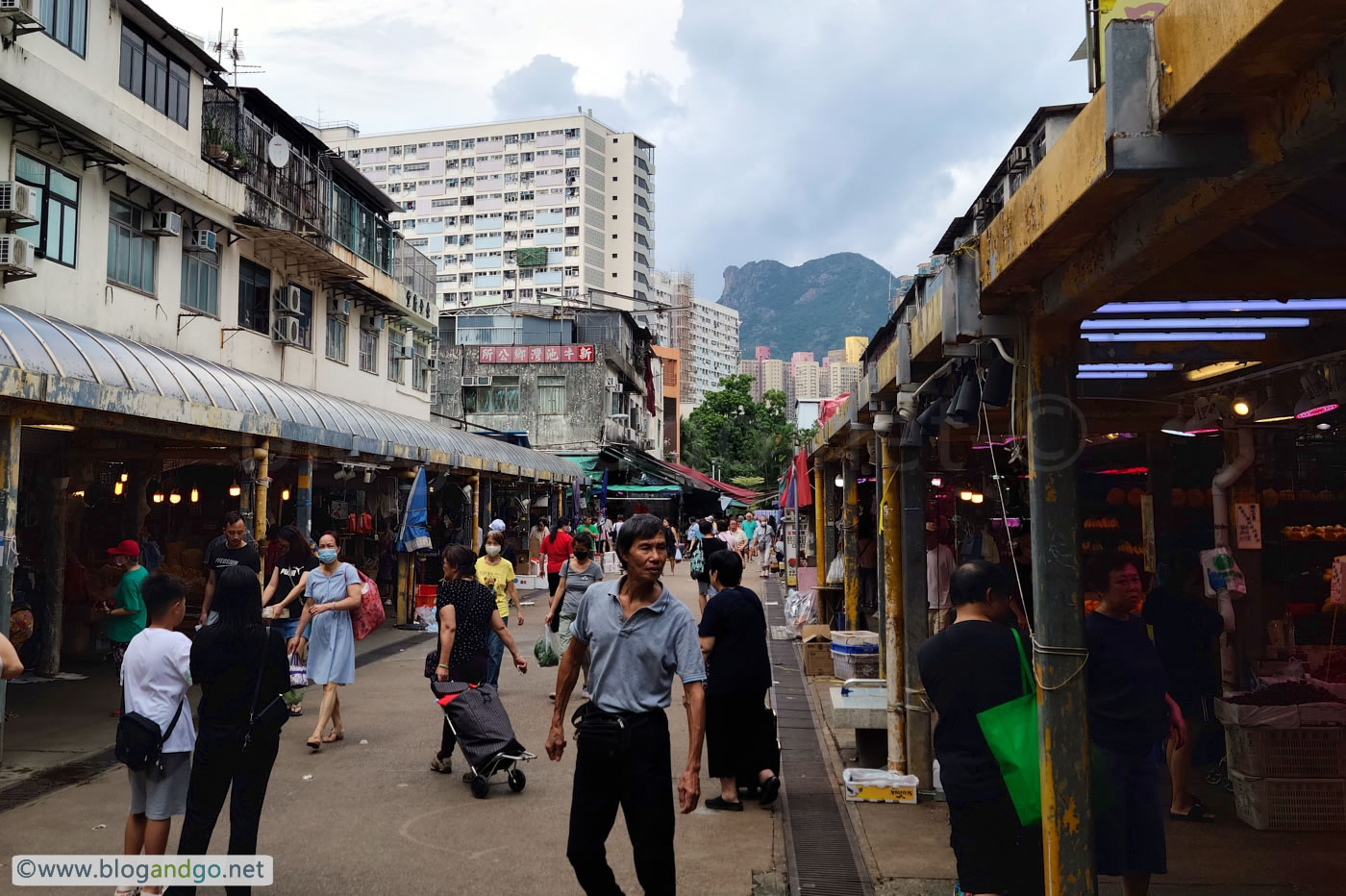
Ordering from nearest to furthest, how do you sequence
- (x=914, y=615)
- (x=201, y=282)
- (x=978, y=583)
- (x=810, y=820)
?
1. (x=978, y=583)
2. (x=810, y=820)
3. (x=914, y=615)
4. (x=201, y=282)

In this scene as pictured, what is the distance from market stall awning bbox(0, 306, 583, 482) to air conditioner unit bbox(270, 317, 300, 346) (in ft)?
4.90

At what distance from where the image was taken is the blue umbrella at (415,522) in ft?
48.7

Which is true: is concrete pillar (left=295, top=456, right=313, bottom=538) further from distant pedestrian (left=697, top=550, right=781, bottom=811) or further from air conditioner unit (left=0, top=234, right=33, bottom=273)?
distant pedestrian (left=697, top=550, right=781, bottom=811)

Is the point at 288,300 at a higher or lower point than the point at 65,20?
lower

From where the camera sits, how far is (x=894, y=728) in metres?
6.68

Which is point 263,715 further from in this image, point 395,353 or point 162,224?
point 395,353

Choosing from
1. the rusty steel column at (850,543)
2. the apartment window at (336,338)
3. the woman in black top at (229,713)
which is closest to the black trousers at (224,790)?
the woman in black top at (229,713)

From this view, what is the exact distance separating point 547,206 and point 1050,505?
288 feet

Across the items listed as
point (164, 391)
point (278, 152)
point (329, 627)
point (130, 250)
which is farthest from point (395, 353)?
point (329, 627)

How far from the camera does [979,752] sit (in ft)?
12.5

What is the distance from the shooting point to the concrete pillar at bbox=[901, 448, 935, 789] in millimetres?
6551

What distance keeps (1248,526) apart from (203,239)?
14.3 m

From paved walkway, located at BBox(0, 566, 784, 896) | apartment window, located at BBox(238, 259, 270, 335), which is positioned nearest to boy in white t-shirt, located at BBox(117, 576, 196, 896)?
paved walkway, located at BBox(0, 566, 784, 896)

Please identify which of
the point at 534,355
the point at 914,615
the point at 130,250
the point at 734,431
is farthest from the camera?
the point at 734,431
